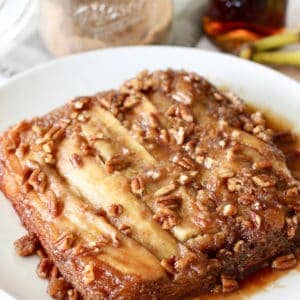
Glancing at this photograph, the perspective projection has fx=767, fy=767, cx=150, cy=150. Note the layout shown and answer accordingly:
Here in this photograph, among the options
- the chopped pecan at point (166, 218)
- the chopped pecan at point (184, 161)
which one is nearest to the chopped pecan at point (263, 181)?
the chopped pecan at point (184, 161)

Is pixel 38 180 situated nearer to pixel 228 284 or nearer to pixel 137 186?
pixel 137 186

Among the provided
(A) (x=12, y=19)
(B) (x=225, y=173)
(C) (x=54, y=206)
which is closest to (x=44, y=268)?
(C) (x=54, y=206)

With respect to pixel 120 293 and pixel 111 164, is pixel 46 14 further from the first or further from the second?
pixel 120 293

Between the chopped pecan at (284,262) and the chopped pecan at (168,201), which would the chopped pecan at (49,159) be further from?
the chopped pecan at (284,262)

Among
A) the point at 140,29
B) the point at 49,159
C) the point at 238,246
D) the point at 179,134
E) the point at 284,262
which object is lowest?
the point at 284,262

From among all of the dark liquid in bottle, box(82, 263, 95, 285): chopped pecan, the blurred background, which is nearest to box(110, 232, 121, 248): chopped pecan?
box(82, 263, 95, 285): chopped pecan

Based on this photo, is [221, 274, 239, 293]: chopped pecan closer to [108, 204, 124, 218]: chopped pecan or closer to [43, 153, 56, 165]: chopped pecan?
[108, 204, 124, 218]: chopped pecan
